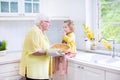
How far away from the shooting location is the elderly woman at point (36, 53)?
7.79 ft

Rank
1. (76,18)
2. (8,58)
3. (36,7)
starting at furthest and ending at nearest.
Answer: (76,18) < (36,7) < (8,58)

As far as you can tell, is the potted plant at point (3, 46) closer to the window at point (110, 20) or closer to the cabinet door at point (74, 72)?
the cabinet door at point (74, 72)

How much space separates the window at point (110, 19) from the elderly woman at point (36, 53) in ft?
3.80

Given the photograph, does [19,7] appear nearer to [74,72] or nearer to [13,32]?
[13,32]

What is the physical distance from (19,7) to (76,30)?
105 cm

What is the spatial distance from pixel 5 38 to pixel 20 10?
1.78ft

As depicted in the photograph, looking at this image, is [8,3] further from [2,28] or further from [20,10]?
[2,28]

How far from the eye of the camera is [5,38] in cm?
322

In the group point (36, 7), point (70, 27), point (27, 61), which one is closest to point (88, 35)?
point (70, 27)

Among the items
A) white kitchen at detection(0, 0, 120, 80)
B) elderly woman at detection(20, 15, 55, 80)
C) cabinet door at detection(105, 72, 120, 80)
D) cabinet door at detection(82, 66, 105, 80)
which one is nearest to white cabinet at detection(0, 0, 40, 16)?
white kitchen at detection(0, 0, 120, 80)

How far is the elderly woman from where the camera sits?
2373 mm

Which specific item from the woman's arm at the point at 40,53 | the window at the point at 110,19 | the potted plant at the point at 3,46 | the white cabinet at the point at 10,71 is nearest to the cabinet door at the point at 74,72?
the woman's arm at the point at 40,53

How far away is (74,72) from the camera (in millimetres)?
2771

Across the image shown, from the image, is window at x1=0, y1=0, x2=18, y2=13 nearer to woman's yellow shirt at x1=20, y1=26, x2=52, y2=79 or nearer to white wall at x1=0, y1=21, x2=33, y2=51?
white wall at x1=0, y1=21, x2=33, y2=51
